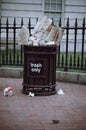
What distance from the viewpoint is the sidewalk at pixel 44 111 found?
20.3 ft

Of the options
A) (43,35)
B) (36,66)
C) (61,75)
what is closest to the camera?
(36,66)

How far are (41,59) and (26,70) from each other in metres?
0.45

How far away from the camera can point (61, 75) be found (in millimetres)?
10445

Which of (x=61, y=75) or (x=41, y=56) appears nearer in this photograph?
(x=41, y=56)

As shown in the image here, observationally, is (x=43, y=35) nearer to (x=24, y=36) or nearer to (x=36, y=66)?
(x=24, y=36)

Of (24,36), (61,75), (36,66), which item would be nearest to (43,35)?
(24,36)

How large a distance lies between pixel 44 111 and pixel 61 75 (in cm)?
335

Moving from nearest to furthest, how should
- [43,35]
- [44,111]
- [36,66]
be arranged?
[44,111]
[36,66]
[43,35]

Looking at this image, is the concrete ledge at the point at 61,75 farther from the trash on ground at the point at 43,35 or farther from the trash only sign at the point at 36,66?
the trash only sign at the point at 36,66

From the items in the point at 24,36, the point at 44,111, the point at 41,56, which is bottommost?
the point at 44,111

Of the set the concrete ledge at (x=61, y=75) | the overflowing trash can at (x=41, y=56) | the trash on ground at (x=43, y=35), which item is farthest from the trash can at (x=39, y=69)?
the concrete ledge at (x=61, y=75)

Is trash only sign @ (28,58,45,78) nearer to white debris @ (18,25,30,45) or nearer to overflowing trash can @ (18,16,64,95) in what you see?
overflowing trash can @ (18,16,64,95)

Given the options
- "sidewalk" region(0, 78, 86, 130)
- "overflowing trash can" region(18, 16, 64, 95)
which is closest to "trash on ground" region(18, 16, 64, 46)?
"overflowing trash can" region(18, 16, 64, 95)

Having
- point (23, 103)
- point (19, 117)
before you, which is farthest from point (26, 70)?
point (19, 117)
